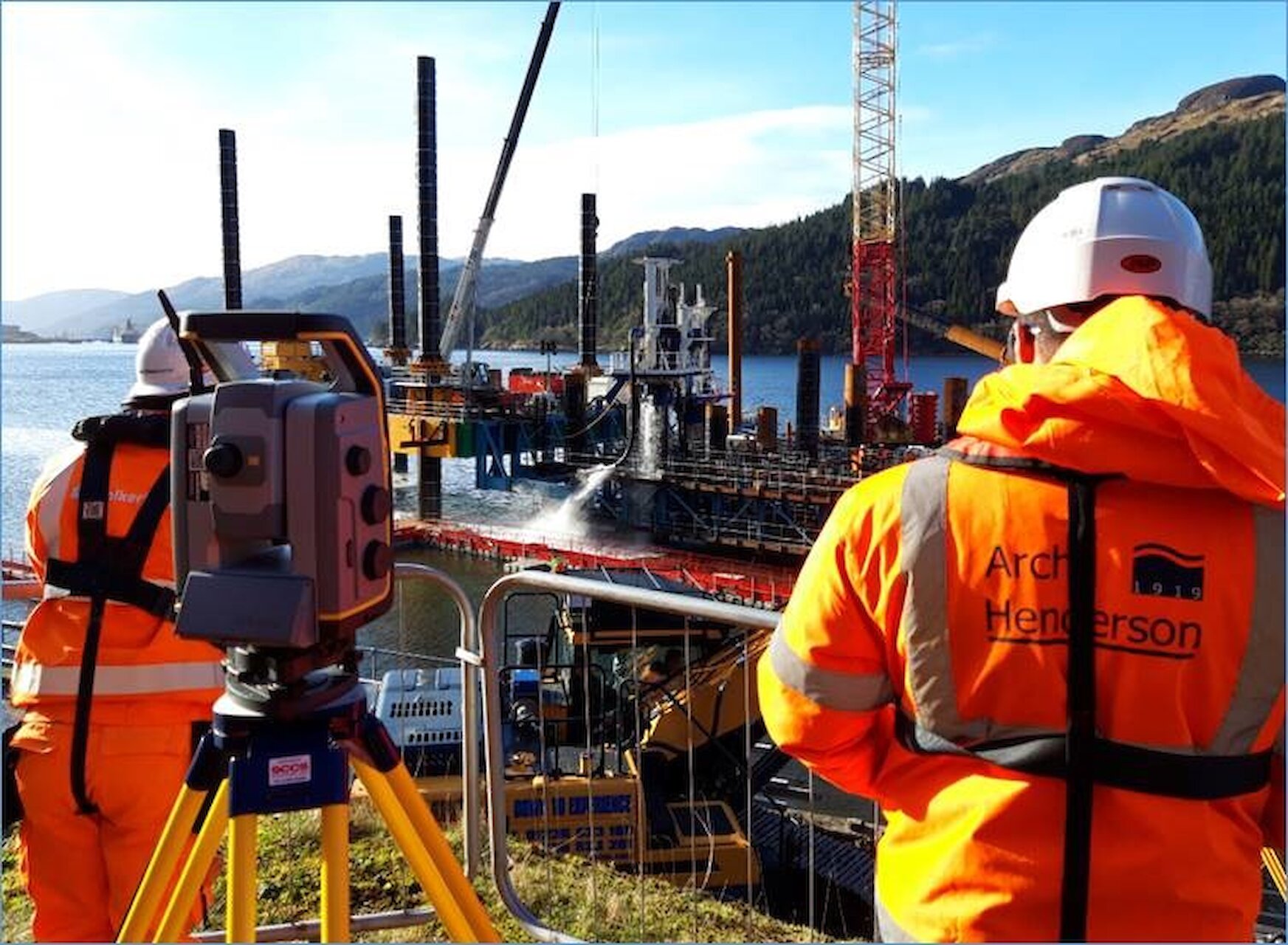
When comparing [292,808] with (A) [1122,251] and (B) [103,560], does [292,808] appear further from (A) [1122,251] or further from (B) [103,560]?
(A) [1122,251]

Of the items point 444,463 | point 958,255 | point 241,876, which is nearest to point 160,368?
point 241,876

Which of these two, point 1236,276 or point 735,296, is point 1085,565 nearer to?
point 735,296

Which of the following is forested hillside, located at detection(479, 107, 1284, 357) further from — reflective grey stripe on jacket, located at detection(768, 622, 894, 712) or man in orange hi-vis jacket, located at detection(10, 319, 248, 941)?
reflective grey stripe on jacket, located at detection(768, 622, 894, 712)

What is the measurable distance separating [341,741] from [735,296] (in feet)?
107

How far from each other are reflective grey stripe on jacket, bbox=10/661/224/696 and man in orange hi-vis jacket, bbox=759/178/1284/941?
1701 millimetres

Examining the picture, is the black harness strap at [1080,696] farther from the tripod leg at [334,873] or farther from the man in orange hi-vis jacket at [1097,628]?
the tripod leg at [334,873]

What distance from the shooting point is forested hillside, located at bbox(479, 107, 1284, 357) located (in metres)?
83.8

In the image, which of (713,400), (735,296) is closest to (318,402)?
(713,400)

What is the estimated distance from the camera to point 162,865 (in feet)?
5.88

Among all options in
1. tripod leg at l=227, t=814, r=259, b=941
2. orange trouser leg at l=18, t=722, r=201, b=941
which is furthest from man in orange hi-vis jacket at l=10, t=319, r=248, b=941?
tripod leg at l=227, t=814, r=259, b=941

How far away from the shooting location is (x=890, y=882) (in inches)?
57.7

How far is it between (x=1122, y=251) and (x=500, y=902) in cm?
261

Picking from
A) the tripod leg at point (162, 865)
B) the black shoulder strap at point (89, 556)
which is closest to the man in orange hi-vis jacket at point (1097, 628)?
the tripod leg at point (162, 865)

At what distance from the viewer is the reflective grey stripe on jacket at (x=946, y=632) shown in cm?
127
